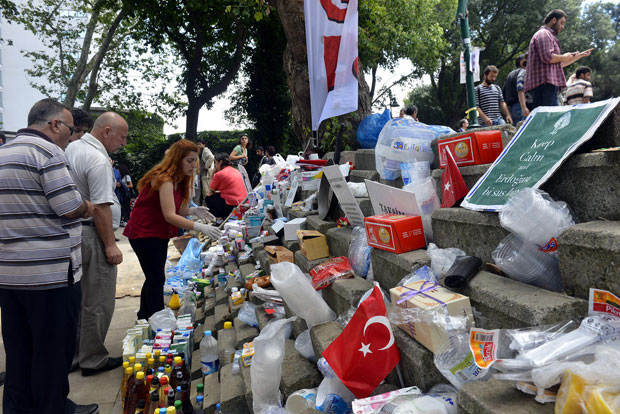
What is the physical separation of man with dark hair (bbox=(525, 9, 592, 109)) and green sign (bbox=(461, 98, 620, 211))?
2.62 m

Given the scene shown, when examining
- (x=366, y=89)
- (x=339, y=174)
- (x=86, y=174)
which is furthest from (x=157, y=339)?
(x=366, y=89)

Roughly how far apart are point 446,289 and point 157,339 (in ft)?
8.05

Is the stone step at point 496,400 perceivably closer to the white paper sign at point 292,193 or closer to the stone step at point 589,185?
the stone step at point 589,185

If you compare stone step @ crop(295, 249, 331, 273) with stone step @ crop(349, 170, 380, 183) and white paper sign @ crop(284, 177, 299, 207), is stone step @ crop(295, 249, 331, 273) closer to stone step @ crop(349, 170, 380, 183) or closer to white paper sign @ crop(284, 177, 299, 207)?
stone step @ crop(349, 170, 380, 183)

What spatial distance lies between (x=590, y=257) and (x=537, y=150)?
2.38ft

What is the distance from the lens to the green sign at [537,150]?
5.73 feet

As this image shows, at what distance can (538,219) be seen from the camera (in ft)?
5.32

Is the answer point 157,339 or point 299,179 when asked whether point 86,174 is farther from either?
point 299,179

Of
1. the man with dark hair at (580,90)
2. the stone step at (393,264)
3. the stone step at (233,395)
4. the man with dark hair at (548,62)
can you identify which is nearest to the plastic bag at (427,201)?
the stone step at (393,264)

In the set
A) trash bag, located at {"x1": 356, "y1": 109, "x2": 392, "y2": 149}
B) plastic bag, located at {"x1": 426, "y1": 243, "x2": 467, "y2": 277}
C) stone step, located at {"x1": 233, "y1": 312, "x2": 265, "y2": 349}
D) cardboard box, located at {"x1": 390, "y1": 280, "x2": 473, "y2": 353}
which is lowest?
stone step, located at {"x1": 233, "y1": 312, "x2": 265, "y2": 349}

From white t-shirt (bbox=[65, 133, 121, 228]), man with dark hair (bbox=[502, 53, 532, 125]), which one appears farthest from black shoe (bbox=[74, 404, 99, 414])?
man with dark hair (bbox=[502, 53, 532, 125])

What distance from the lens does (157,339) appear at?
129 inches

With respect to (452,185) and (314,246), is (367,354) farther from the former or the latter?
(314,246)

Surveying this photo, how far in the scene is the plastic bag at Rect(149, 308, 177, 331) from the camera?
3527 millimetres
